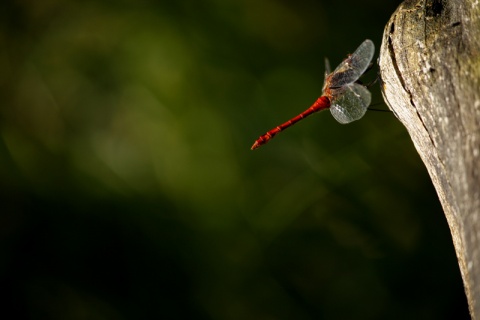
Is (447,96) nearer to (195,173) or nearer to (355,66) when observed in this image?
(355,66)

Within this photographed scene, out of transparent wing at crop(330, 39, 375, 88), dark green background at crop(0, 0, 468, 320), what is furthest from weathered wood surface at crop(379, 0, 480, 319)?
dark green background at crop(0, 0, 468, 320)

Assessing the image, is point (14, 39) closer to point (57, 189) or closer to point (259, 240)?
point (57, 189)

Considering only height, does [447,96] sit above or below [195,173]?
above

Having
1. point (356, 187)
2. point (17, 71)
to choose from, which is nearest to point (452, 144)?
point (356, 187)

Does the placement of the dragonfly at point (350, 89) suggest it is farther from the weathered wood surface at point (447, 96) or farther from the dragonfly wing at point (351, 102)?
the weathered wood surface at point (447, 96)

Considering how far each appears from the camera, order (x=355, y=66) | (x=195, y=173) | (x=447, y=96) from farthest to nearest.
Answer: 1. (x=195, y=173)
2. (x=355, y=66)
3. (x=447, y=96)

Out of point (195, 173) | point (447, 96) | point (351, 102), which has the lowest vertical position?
point (195, 173)

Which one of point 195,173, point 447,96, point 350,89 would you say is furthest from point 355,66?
point 195,173
